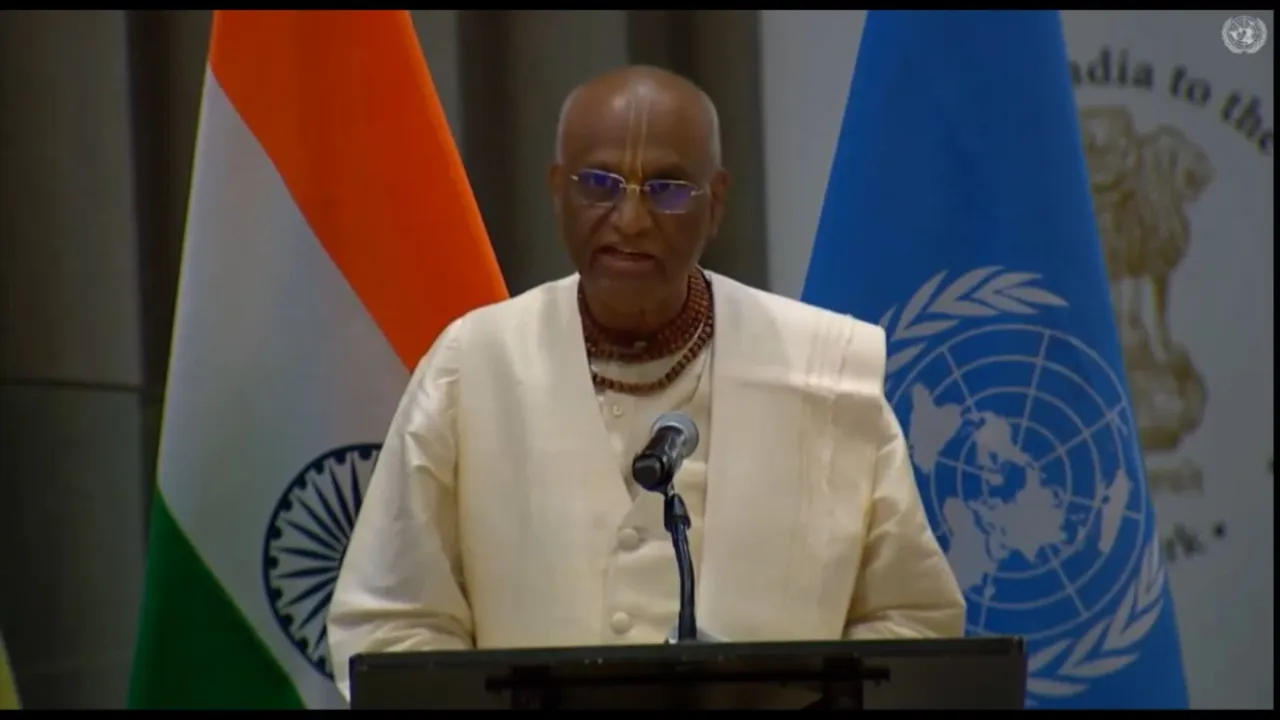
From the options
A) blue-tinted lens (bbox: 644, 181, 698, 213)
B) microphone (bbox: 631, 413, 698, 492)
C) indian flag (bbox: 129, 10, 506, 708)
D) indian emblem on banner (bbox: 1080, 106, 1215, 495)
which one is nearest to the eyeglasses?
blue-tinted lens (bbox: 644, 181, 698, 213)

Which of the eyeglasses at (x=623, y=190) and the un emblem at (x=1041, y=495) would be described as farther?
the un emblem at (x=1041, y=495)

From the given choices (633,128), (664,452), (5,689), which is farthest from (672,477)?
(5,689)

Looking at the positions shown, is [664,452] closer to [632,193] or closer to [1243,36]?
[632,193]

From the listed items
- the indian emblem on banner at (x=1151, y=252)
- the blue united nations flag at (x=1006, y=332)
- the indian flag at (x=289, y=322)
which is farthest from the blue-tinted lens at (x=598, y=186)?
the indian emblem on banner at (x=1151, y=252)

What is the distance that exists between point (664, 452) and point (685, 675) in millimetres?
253

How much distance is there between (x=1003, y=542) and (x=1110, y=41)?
3.91 ft

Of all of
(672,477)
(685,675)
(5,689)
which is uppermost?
(672,477)

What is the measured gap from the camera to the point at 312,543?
2.12 metres

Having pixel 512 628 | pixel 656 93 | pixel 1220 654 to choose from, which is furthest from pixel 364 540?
pixel 1220 654

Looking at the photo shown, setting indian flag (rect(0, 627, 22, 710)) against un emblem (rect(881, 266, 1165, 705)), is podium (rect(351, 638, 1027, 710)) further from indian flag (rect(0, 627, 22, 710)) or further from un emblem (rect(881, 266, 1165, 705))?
indian flag (rect(0, 627, 22, 710))

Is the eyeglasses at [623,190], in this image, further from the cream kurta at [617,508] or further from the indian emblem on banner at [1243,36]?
the indian emblem on banner at [1243,36]

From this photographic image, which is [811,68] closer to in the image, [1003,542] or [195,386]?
[1003,542]

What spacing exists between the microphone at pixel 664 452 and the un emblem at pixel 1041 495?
895 mm

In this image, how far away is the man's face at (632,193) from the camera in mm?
1648
